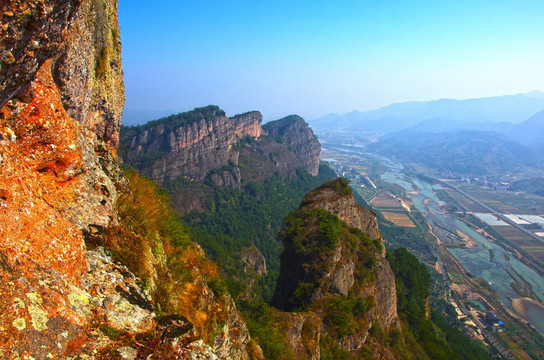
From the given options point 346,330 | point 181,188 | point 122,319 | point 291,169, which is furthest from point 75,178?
point 291,169

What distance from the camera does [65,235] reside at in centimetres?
508

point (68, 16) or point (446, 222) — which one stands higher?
point (68, 16)

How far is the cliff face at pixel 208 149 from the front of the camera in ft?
263

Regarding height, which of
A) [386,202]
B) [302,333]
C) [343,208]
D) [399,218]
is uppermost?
[343,208]

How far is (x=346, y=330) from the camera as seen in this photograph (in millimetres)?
17734

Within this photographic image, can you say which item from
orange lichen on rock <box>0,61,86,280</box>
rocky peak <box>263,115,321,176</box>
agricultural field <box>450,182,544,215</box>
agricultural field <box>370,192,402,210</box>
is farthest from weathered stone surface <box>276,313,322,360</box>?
agricultural field <box>450,182,544,215</box>

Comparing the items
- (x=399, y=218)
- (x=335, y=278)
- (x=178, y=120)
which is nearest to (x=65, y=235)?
(x=335, y=278)

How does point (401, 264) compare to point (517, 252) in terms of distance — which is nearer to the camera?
point (401, 264)

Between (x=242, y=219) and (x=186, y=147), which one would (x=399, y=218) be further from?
(x=186, y=147)

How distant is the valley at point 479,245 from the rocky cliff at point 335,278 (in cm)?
3931

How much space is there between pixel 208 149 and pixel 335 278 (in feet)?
254

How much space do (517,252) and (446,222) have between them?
Answer: 26.4 m

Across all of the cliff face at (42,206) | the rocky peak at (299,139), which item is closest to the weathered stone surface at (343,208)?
the cliff face at (42,206)

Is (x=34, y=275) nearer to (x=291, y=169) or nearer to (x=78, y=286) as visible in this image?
(x=78, y=286)
